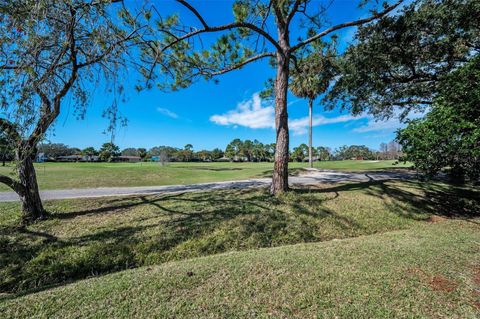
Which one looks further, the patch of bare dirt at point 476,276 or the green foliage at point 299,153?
the green foliage at point 299,153

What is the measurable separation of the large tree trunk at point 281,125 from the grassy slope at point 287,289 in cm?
359

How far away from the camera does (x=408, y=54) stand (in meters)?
9.61

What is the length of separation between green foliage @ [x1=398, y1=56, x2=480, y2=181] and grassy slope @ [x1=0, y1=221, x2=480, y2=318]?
287cm

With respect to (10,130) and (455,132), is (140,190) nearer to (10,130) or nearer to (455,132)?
(10,130)

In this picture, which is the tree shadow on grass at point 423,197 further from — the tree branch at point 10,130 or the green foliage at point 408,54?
the tree branch at point 10,130

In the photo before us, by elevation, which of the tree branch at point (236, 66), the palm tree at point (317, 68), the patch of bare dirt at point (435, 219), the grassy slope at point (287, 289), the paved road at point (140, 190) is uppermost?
the palm tree at point (317, 68)

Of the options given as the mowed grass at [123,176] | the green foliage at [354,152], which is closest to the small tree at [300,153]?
the green foliage at [354,152]

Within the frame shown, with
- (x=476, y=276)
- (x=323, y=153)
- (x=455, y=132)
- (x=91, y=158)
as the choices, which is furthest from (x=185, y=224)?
(x=323, y=153)

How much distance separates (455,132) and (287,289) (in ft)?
21.1

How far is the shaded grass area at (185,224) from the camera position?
12.8 ft

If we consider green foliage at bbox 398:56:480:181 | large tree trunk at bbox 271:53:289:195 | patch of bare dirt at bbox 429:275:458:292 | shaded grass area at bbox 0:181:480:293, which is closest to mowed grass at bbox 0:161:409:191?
shaded grass area at bbox 0:181:480:293

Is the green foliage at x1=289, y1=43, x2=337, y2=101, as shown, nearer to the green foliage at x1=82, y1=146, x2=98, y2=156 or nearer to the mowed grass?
the mowed grass

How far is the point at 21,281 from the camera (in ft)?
11.1

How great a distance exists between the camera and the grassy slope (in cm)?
221
